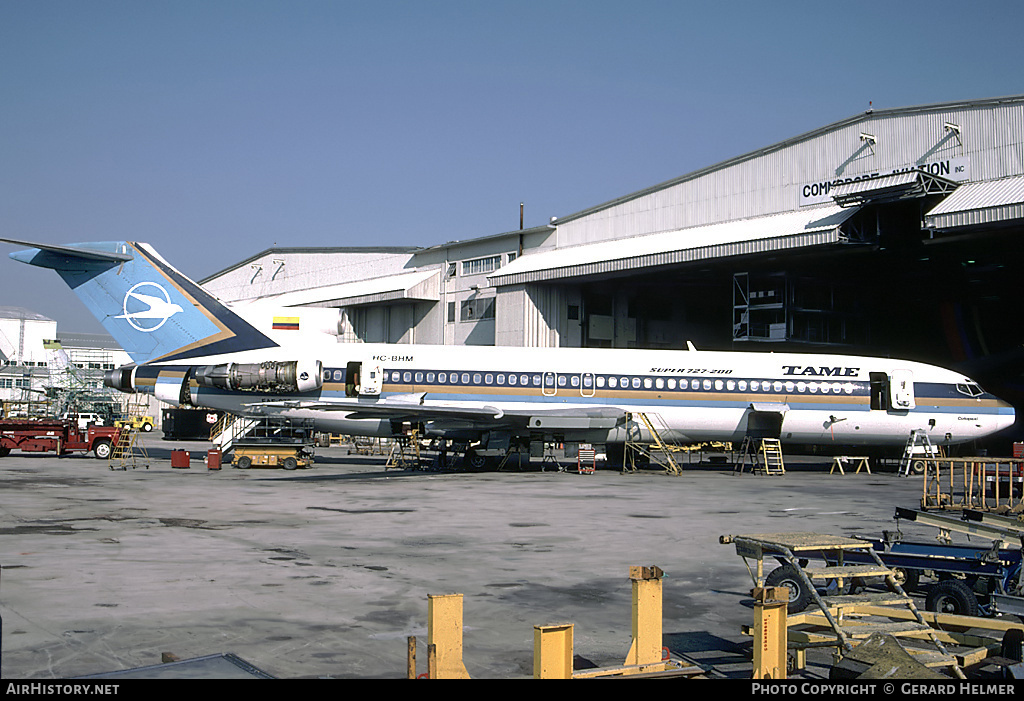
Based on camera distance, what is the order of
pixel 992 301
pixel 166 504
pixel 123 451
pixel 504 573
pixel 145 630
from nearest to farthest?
pixel 145 630 < pixel 504 573 < pixel 166 504 < pixel 123 451 < pixel 992 301

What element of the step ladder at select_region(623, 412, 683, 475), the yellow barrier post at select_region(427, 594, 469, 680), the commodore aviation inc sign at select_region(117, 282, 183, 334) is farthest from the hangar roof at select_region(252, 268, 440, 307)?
the yellow barrier post at select_region(427, 594, 469, 680)

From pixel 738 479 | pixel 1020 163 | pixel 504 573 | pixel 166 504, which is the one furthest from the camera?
pixel 1020 163

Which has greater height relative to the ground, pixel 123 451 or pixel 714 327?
pixel 714 327

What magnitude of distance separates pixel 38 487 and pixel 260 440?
9912 millimetres

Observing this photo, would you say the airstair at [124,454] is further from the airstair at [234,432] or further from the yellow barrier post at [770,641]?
the yellow barrier post at [770,641]

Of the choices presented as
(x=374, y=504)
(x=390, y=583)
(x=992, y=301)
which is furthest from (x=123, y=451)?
(x=992, y=301)

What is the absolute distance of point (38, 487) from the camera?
68.8 ft

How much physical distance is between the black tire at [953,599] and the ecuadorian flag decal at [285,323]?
30442 mm

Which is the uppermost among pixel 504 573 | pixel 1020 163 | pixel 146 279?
pixel 1020 163

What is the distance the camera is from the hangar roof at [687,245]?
32938mm

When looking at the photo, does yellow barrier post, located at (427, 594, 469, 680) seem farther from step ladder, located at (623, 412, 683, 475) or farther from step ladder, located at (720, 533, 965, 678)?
step ladder, located at (623, 412, 683, 475)

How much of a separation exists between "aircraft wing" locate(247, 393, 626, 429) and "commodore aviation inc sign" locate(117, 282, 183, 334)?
455cm

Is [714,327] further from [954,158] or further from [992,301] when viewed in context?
[954,158]

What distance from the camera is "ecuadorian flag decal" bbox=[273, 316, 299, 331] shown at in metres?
35.8
